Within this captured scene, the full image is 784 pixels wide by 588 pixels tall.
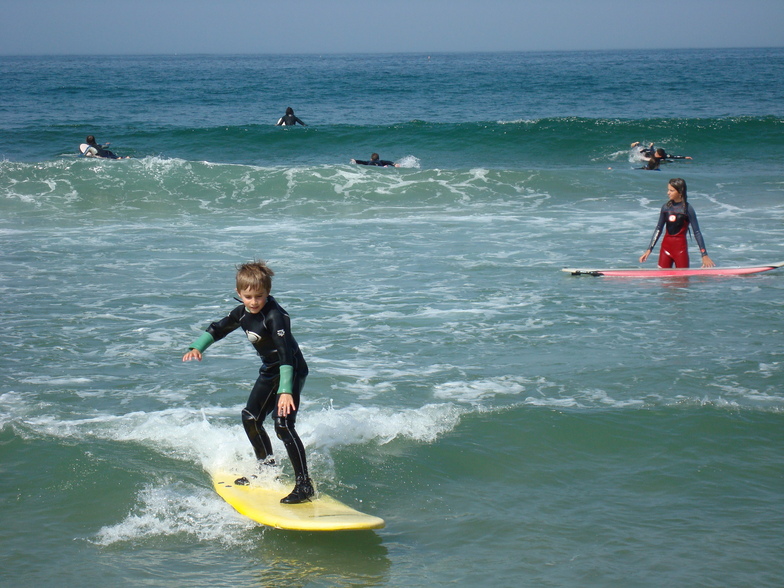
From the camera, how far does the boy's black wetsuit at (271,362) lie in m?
4.55

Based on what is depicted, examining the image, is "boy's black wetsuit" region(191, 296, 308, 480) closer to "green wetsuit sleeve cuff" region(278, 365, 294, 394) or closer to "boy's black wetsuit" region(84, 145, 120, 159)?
"green wetsuit sleeve cuff" region(278, 365, 294, 394)

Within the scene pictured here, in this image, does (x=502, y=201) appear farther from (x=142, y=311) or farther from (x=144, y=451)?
(x=144, y=451)

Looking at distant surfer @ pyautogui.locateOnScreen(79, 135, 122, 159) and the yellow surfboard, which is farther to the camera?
distant surfer @ pyautogui.locateOnScreen(79, 135, 122, 159)

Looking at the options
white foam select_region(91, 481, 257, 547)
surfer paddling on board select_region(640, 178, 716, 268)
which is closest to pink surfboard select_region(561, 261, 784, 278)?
surfer paddling on board select_region(640, 178, 716, 268)

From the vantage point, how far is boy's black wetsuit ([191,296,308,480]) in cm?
455

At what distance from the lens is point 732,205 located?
57.1ft

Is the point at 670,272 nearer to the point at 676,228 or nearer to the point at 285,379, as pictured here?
the point at 676,228

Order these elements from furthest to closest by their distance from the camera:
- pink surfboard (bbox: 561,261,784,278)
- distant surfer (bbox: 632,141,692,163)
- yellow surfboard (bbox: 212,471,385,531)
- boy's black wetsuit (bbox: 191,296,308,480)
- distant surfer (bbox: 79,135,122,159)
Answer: distant surfer (bbox: 79,135,122,159)
distant surfer (bbox: 632,141,692,163)
pink surfboard (bbox: 561,261,784,278)
boy's black wetsuit (bbox: 191,296,308,480)
yellow surfboard (bbox: 212,471,385,531)

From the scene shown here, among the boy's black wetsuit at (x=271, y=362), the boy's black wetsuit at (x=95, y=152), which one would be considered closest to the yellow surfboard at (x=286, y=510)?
the boy's black wetsuit at (x=271, y=362)

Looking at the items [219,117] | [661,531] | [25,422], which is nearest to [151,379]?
[25,422]

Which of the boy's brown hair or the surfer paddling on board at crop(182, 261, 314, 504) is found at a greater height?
the boy's brown hair

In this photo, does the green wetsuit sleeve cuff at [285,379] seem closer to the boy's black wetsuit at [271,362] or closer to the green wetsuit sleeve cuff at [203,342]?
the boy's black wetsuit at [271,362]

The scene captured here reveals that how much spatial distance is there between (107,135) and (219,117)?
668 cm

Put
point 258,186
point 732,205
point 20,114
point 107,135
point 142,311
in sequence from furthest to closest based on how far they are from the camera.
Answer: point 20,114, point 107,135, point 258,186, point 732,205, point 142,311
